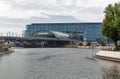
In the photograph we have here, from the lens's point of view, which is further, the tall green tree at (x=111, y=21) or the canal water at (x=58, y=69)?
the tall green tree at (x=111, y=21)

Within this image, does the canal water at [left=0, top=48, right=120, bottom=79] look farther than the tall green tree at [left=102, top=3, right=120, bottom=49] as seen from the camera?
No

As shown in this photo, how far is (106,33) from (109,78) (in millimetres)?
47929

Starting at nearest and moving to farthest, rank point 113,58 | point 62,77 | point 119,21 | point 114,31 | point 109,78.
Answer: point 109,78 → point 62,77 → point 113,58 → point 119,21 → point 114,31

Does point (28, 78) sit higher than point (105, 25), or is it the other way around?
point (105, 25)

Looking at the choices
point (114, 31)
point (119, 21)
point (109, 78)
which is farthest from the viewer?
point (114, 31)

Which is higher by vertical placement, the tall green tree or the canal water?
the tall green tree

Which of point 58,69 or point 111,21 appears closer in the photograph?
point 58,69

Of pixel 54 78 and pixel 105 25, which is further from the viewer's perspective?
pixel 105 25

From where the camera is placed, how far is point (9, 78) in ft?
109

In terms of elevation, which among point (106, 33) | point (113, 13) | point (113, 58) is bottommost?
point (113, 58)

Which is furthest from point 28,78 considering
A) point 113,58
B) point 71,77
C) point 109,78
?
point 113,58

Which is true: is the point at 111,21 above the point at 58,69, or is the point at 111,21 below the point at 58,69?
above

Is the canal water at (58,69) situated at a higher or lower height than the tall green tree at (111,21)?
lower

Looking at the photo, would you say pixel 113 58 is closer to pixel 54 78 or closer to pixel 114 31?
pixel 114 31
